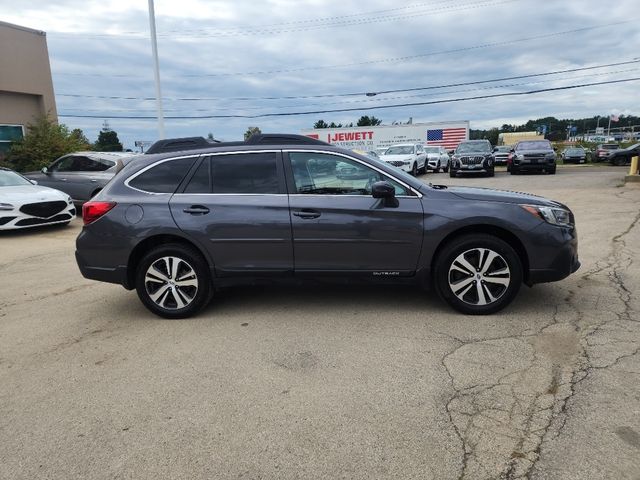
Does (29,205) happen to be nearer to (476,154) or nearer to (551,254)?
(551,254)

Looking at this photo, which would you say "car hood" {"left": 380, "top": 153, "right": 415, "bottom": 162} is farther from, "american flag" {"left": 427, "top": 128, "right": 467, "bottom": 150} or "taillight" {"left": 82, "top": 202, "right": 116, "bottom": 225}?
"taillight" {"left": 82, "top": 202, "right": 116, "bottom": 225}

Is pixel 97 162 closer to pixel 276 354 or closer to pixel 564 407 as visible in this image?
pixel 276 354

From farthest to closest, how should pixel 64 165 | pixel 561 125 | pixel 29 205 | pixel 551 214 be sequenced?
pixel 561 125 < pixel 64 165 < pixel 29 205 < pixel 551 214

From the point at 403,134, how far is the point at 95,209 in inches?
1446

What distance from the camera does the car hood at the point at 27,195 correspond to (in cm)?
1030

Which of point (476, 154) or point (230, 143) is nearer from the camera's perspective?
point (230, 143)

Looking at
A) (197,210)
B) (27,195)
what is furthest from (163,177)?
(27,195)

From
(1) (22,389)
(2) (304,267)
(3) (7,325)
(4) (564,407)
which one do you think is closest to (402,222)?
(2) (304,267)

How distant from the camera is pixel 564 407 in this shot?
3.11 meters

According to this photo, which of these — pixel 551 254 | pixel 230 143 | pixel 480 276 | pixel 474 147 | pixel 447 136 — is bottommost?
pixel 480 276

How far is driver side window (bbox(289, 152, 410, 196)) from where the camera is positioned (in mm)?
4781

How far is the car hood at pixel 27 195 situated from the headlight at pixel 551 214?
9847 millimetres

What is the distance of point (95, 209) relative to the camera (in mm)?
4918

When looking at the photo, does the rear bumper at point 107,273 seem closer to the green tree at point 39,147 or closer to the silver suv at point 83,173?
the silver suv at point 83,173
